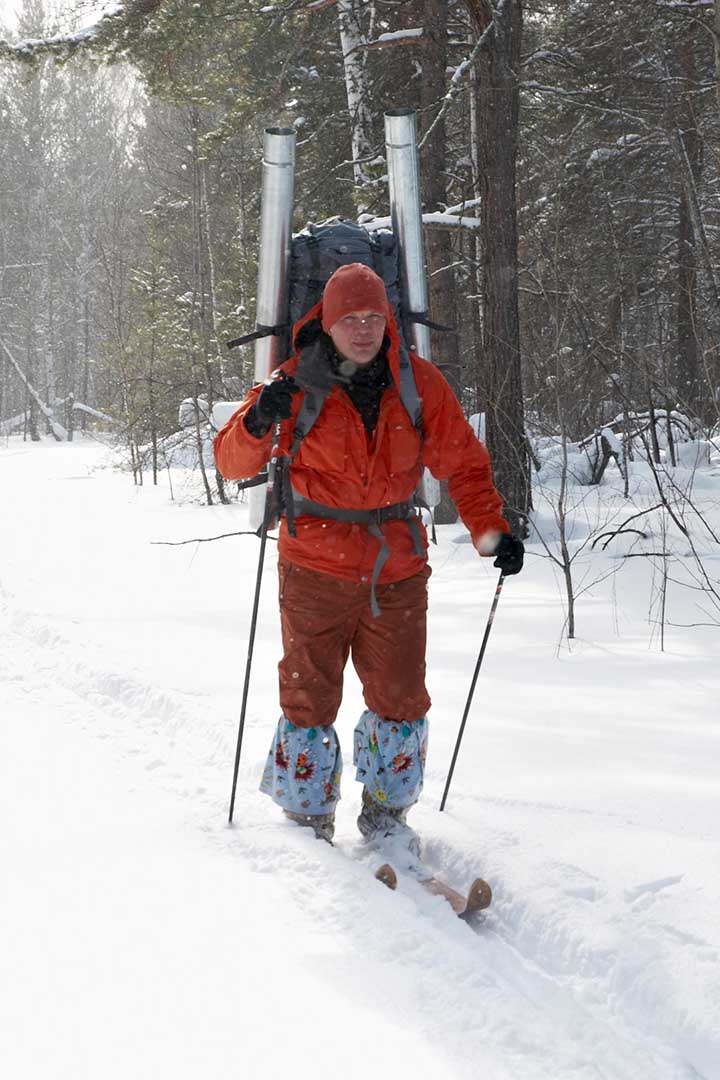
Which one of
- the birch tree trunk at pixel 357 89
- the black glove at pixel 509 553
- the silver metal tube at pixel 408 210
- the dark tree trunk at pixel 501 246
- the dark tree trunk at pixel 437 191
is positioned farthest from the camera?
the birch tree trunk at pixel 357 89

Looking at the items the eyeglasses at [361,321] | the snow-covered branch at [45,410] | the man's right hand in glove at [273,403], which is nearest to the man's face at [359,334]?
the eyeglasses at [361,321]

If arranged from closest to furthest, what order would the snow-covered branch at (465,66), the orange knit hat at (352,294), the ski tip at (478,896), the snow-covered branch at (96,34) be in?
the ski tip at (478,896)
the orange knit hat at (352,294)
the snow-covered branch at (465,66)
the snow-covered branch at (96,34)

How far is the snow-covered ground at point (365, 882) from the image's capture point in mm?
2209

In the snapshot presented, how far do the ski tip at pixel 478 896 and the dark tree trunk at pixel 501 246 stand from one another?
16.7 ft

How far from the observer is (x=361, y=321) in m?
3.03

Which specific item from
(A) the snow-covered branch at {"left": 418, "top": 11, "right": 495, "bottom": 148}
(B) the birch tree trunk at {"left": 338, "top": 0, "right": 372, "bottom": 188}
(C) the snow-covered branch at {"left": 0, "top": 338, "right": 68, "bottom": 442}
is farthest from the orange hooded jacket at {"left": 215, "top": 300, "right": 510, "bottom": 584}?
(C) the snow-covered branch at {"left": 0, "top": 338, "right": 68, "bottom": 442}

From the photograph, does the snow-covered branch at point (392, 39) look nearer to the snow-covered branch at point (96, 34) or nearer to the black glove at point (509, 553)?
the snow-covered branch at point (96, 34)

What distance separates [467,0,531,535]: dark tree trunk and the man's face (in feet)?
15.5

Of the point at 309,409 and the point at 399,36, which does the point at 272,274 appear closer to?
the point at 309,409

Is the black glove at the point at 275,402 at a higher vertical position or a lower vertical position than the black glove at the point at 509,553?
higher

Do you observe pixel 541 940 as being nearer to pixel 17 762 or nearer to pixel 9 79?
pixel 17 762

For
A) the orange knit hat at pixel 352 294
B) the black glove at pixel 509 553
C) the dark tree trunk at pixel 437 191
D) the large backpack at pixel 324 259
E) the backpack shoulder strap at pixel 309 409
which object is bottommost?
the black glove at pixel 509 553

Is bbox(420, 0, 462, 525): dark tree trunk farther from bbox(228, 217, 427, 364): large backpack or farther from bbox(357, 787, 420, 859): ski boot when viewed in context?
bbox(357, 787, 420, 859): ski boot

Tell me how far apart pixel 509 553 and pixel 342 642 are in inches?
25.3
